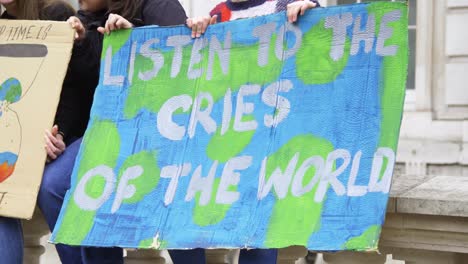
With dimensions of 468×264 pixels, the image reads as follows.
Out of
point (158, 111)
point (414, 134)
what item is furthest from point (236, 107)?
point (414, 134)

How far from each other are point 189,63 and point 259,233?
774 mm

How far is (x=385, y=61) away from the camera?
3.19m

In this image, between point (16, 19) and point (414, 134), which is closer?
point (16, 19)

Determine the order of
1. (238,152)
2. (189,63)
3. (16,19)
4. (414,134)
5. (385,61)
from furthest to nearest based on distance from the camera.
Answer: (414,134) → (16,19) → (189,63) → (238,152) → (385,61)

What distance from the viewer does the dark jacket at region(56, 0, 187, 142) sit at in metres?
3.88

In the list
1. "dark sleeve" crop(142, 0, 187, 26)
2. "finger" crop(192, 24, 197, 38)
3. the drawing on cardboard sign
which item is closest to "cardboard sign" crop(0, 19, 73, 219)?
the drawing on cardboard sign

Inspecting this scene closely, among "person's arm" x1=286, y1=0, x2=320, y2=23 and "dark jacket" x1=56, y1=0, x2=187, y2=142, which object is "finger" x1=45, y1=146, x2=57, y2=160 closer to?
"dark jacket" x1=56, y1=0, x2=187, y2=142

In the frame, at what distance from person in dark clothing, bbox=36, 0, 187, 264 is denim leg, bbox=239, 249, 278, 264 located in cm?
62

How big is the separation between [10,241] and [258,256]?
1052 millimetres

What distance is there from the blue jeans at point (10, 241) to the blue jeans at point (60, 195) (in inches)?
5.2

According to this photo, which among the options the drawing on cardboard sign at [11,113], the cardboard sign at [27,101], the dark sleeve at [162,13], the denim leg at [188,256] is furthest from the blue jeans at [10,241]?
the dark sleeve at [162,13]

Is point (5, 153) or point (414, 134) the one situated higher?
point (414, 134)

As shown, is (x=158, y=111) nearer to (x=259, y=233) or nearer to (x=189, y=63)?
(x=189, y=63)

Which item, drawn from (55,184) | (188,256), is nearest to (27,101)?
(55,184)
